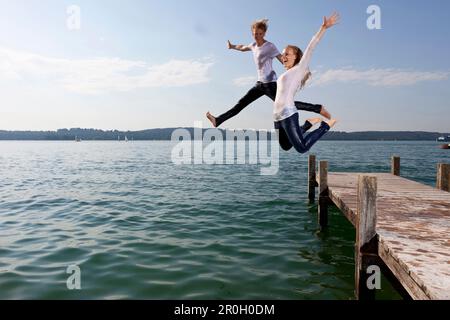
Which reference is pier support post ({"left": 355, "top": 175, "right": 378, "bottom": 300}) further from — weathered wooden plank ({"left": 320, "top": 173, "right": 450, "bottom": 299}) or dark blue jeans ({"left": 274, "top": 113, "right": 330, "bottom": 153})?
dark blue jeans ({"left": 274, "top": 113, "right": 330, "bottom": 153})

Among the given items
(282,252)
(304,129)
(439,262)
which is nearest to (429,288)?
(439,262)

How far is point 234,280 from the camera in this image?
845 centimetres

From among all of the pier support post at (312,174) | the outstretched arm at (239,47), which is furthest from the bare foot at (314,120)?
the pier support post at (312,174)

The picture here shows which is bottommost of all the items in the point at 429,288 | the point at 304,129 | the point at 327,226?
the point at 327,226

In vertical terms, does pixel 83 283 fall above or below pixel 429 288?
below

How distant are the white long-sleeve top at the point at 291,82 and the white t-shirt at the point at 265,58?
0.25m

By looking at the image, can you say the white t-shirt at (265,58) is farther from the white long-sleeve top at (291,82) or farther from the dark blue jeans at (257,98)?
the white long-sleeve top at (291,82)

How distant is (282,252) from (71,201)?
12.8m

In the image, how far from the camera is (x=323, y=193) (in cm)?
1362

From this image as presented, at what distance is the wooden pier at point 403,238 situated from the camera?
437cm

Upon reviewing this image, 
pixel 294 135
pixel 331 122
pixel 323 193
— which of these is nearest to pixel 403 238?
pixel 331 122

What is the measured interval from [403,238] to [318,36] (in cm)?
396

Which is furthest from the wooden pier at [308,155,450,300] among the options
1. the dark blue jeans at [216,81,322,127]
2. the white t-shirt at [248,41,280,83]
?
the white t-shirt at [248,41,280,83]
